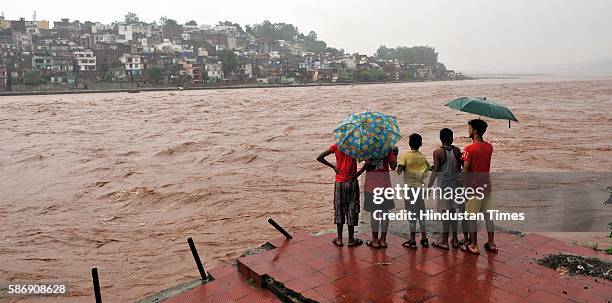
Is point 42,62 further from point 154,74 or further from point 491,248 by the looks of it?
point 491,248

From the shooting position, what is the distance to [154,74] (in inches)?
2475

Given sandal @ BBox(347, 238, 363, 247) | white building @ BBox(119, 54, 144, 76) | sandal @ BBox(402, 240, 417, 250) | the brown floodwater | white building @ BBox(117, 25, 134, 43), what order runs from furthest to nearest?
white building @ BBox(117, 25, 134, 43), white building @ BBox(119, 54, 144, 76), the brown floodwater, sandal @ BBox(347, 238, 363, 247), sandal @ BBox(402, 240, 417, 250)

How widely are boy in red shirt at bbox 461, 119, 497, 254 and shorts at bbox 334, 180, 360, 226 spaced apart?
0.98m

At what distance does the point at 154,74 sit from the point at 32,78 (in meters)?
15.1

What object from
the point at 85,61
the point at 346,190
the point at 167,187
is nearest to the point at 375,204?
the point at 346,190

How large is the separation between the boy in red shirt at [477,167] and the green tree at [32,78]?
60402mm

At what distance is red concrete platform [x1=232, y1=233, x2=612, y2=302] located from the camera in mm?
3281

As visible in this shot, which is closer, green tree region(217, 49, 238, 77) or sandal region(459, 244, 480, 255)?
sandal region(459, 244, 480, 255)

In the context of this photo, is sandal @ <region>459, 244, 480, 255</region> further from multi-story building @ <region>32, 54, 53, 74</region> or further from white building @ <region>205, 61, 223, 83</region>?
white building @ <region>205, 61, 223, 83</region>

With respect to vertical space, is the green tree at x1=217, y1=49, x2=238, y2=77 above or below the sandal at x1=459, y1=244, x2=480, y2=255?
above

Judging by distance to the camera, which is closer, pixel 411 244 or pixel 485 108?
pixel 485 108

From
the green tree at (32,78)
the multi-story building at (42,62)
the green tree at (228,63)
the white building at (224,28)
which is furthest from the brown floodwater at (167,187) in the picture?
the white building at (224,28)

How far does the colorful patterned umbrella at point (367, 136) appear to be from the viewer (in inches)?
147

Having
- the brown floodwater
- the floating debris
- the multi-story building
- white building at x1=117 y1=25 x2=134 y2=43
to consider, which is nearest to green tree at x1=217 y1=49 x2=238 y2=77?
the multi-story building
